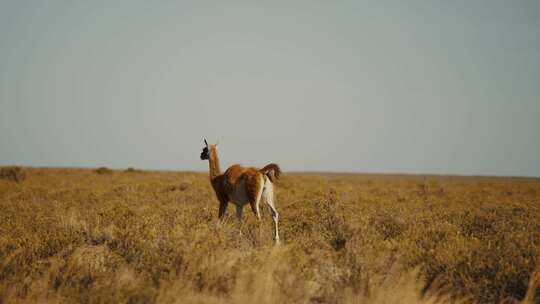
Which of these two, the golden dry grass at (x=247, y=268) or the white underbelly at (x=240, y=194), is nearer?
the golden dry grass at (x=247, y=268)

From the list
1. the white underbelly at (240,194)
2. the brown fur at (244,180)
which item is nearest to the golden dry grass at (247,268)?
the brown fur at (244,180)

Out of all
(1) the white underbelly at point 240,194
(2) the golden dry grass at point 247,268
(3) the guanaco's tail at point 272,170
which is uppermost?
(3) the guanaco's tail at point 272,170

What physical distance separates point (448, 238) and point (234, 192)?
449 centimetres

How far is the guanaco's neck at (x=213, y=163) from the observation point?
1039 centimetres

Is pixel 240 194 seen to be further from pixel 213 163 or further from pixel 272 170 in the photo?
pixel 213 163

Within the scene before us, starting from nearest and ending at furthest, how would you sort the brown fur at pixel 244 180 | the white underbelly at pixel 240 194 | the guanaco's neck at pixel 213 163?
the brown fur at pixel 244 180 → the white underbelly at pixel 240 194 → the guanaco's neck at pixel 213 163

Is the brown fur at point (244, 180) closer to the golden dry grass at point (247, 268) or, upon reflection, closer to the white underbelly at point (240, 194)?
the white underbelly at point (240, 194)

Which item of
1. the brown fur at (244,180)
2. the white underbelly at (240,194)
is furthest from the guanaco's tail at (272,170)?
the white underbelly at (240,194)

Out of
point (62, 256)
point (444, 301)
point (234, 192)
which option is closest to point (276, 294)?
point (444, 301)

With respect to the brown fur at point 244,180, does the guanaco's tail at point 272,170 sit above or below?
above

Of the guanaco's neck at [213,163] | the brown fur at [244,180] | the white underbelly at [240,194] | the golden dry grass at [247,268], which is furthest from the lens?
the guanaco's neck at [213,163]

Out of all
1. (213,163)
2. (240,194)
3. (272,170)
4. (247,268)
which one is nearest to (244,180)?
(240,194)

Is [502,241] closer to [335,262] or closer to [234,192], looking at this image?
[335,262]

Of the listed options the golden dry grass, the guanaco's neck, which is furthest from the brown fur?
the golden dry grass
